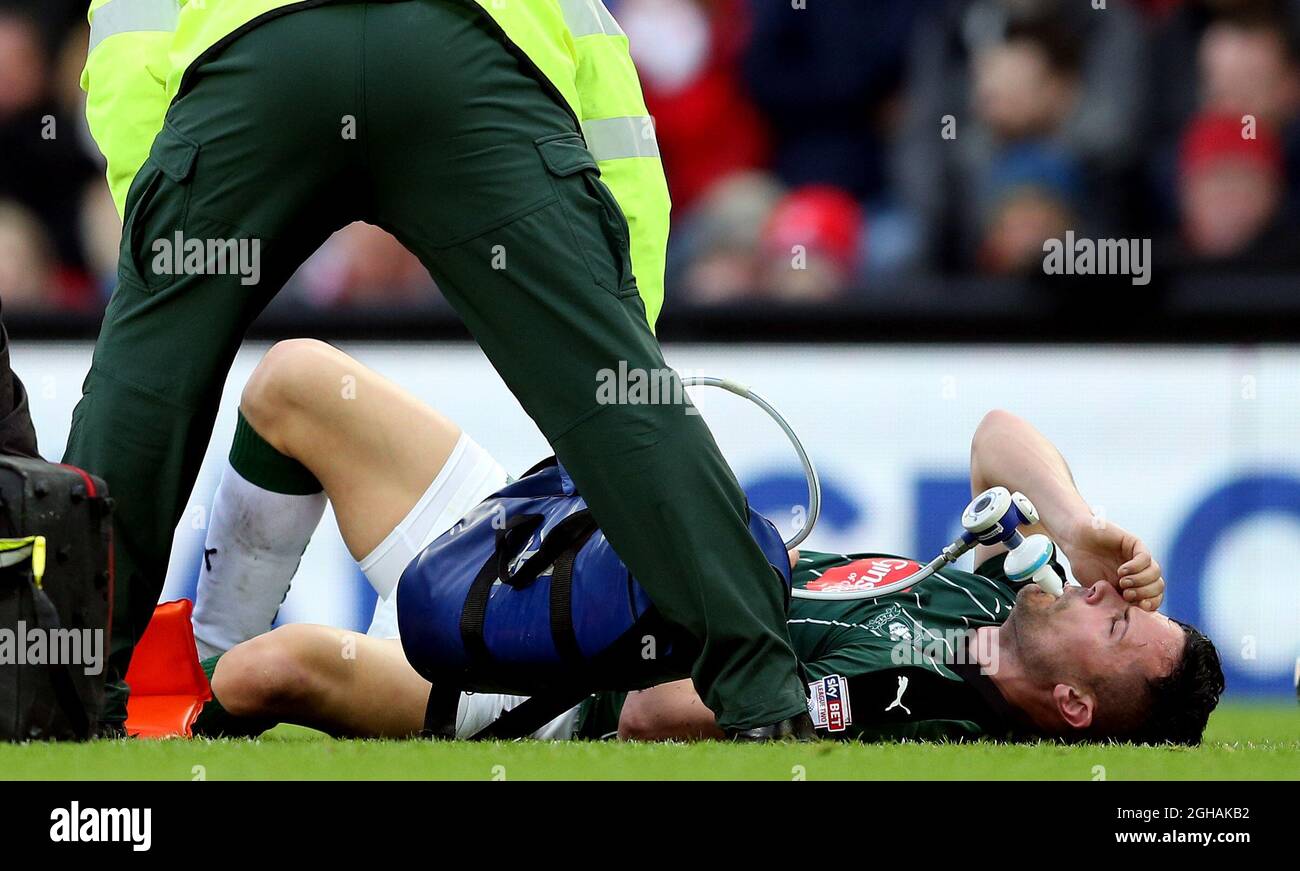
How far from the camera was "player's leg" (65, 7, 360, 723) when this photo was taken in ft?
8.96

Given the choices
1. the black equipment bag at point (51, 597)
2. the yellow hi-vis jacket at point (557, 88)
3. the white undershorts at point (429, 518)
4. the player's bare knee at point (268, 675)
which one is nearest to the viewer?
the black equipment bag at point (51, 597)

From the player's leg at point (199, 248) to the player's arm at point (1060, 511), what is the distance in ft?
5.00

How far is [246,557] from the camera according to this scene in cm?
379

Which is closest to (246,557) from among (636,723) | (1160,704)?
(636,723)

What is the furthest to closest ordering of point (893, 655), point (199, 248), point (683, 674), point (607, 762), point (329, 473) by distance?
1. point (329, 473)
2. point (893, 655)
3. point (683, 674)
4. point (199, 248)
5. point (607, 762)

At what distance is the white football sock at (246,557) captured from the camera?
12.3 feet

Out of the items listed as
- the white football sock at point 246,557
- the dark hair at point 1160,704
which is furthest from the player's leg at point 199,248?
the dark hair at point 1160,704

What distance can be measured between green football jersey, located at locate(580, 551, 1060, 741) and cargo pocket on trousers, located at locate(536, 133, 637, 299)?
86 centimetres

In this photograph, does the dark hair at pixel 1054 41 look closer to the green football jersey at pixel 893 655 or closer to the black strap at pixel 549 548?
the green football jersey at pixel 893 655

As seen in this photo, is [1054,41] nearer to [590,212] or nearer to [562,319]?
[590,212]

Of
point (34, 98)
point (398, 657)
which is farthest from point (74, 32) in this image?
point (398, 657)

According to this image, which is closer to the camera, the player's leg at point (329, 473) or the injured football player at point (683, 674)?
the injured football player at point (683, 674)

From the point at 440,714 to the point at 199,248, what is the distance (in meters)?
1.03

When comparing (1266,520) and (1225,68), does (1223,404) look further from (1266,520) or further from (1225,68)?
(1225,68)
